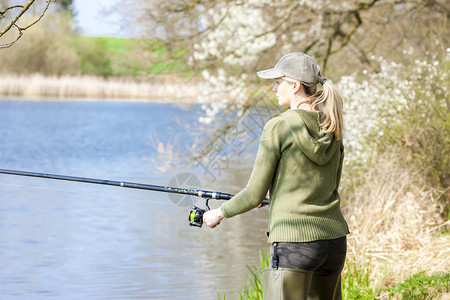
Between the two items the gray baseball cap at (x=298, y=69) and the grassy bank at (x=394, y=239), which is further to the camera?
the grassy bank at (x=394, y=239)

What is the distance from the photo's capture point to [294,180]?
113 inches

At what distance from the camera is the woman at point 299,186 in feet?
9.39

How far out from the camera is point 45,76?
149ft

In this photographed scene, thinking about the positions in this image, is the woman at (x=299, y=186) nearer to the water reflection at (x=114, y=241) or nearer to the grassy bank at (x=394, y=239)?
the grassy bank at (x=394, y=239)

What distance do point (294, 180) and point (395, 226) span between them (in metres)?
3.77

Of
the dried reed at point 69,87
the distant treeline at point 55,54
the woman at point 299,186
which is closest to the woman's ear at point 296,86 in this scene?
the woman at point 299,186

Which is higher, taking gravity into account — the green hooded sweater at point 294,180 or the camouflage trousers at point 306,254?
the green hooded sweater at point 294,180

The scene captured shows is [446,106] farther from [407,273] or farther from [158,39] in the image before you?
[158,39]

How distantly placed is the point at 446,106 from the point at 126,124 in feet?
77.1

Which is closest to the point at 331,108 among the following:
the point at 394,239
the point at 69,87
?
the point at 394,239

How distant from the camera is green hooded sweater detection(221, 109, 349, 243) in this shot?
2854 mm

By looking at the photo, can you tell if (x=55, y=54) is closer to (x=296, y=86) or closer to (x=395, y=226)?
(x=395, y=226)

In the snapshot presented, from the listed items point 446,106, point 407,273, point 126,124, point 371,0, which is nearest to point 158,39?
point 371,0

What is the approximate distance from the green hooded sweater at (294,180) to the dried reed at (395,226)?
2.36 metres
